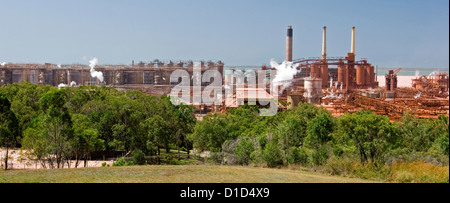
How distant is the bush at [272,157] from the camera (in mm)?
16688

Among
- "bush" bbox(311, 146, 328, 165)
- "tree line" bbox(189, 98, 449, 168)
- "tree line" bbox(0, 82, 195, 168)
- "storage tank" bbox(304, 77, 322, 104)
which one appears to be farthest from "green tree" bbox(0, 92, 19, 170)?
"storage tank" bbox(304, 77, 322, 104)

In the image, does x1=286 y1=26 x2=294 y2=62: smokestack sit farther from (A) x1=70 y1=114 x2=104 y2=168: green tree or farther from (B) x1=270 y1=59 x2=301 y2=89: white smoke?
(A) x1=70 y1=114 x2=104 y2=168: green tree

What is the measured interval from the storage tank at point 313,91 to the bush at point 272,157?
26.7m

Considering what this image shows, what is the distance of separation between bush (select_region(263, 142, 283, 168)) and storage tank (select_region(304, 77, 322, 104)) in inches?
1052

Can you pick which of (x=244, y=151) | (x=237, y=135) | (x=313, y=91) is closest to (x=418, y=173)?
(x=244, y=151)

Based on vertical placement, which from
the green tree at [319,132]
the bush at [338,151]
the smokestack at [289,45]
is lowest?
the bush at [338,151]

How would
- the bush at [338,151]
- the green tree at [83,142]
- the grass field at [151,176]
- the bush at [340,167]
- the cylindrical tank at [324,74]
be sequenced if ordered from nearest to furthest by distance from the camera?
the grass field at [151,176], the bush at [340,167], the bush at [338,151], the green tree at [83,142], the cylindrical tank at [324,74]

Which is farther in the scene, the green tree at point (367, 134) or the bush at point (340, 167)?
the green tree at point (367, 134)

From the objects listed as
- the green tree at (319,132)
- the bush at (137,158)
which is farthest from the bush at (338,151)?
the bush at (137,158)

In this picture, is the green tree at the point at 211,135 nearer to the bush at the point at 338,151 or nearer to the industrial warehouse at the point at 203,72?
the bush at the point at 338,151

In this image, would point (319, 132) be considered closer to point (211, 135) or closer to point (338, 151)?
point (338, 151)

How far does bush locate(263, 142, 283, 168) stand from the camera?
16.7 m
